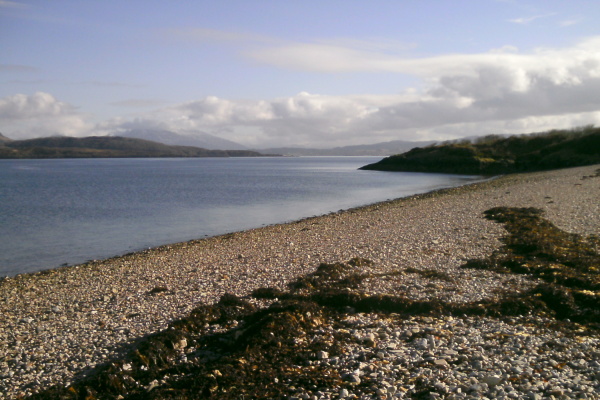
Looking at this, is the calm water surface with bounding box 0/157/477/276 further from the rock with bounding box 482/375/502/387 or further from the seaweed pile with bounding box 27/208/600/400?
the rock with bounding box 482/375/502/387

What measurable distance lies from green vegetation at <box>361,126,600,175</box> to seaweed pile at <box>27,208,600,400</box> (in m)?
53.7

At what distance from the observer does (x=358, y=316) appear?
8.55 m

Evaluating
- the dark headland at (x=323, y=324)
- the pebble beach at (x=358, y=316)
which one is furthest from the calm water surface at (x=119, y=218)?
the dark headland at (x=323, y=324)

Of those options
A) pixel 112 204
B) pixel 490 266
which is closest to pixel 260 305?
pixel 490 266

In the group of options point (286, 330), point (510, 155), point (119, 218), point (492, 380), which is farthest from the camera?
point (510, 155)

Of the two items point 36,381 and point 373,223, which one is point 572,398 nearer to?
point 36,381

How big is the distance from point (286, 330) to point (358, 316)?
1648 millimetres

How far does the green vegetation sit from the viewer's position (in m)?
59.2

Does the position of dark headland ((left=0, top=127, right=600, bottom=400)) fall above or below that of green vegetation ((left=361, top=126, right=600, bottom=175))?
below

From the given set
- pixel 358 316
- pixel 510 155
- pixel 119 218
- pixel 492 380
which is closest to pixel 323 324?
pixel 358 316

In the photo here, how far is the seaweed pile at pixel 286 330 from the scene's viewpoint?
20.2 ft

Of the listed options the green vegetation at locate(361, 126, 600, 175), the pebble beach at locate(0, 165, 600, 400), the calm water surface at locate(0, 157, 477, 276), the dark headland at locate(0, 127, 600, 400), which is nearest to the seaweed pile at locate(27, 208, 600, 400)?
the dark headland at locate(0, 127, 600, 400)

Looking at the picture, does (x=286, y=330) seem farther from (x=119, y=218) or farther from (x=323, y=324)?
(x=119, y=218)

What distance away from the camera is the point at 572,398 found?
5.31 m
